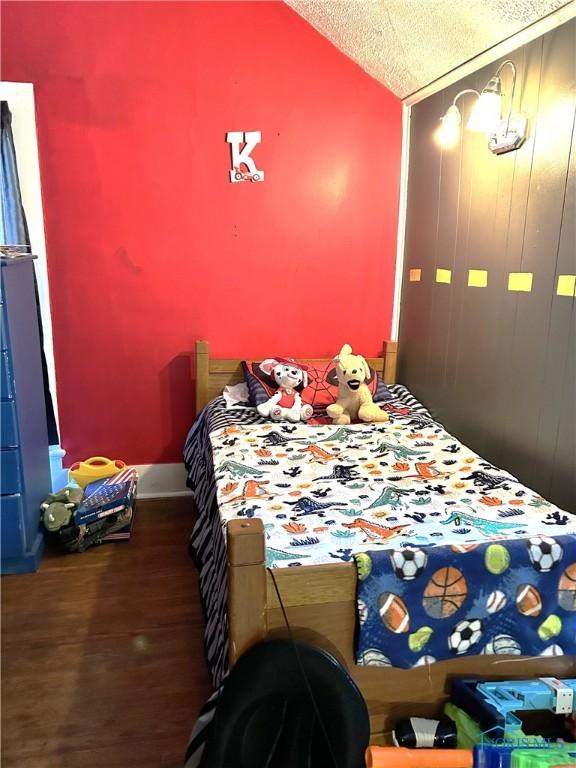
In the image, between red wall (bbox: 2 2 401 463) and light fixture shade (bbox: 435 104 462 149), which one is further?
red wall (bbox: 2 2 401 463)

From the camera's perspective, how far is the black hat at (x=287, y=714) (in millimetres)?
1271

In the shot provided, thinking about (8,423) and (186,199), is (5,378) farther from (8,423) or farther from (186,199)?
(186,199)

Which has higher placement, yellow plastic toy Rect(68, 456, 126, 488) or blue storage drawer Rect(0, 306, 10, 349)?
blue storage drawer Rect(0, 306, 10, 349)

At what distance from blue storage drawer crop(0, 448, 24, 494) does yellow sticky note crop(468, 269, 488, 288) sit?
2.06 m

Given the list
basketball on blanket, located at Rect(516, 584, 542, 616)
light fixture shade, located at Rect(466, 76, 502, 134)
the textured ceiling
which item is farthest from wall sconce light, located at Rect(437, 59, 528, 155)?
basketball on blanket, located at Rect(516, 584, 542, 616)

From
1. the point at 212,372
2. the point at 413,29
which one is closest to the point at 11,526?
the point at 212,372

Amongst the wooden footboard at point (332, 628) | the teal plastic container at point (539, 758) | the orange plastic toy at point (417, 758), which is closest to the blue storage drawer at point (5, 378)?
the wooden footboard at point (332, 628)

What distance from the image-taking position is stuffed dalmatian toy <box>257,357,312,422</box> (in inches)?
112

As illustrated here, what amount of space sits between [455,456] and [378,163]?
171 centimetres

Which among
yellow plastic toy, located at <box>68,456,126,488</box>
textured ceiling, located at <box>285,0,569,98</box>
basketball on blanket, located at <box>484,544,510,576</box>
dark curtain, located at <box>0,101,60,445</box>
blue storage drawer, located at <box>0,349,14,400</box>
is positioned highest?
textured ceiling, located at <box>285,0,569,98</box>

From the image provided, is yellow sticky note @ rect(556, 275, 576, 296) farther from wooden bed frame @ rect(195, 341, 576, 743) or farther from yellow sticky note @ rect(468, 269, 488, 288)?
wooden bed frame @ rect(195, 341, 576, 743)

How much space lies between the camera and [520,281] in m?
2.33

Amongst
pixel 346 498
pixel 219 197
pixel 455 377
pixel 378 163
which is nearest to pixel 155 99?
pixel 219 197

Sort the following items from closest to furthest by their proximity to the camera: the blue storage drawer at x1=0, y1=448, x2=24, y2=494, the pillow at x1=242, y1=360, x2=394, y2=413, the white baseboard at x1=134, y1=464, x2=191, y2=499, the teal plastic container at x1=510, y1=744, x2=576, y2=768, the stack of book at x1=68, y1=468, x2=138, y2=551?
the teal plastic container at x1=510, y1=744, x2=576, y2=768 → the blue storage drawer at x1=0, y1=448, x2=24, y2=494 → the stack of book at x1=68, y1=468, x2=138, y2=551 → the pillow at x1=242, y1=360, x2=394, y2=413 → the white baseboard at x1=134, y1=464, x2=191, y2=499
